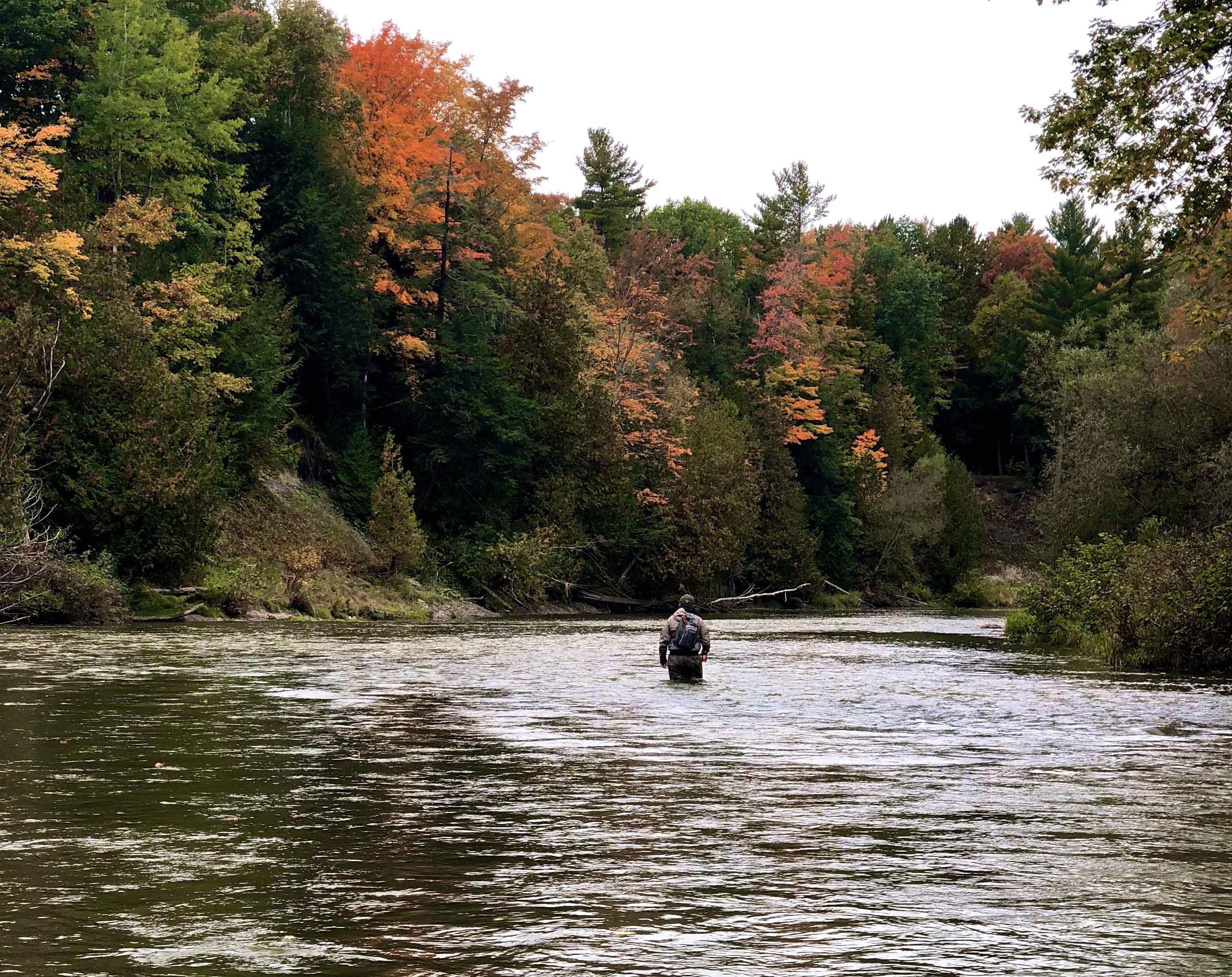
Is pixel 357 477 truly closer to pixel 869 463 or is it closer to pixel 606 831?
pixel 869 463

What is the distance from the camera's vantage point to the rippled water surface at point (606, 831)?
8047 millimetres

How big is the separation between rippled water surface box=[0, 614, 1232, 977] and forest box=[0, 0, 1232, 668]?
11.5 m

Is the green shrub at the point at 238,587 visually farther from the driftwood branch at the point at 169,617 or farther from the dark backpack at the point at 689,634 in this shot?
the dark backpack at the point at 689,634

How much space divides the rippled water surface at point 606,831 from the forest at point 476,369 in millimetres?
11475

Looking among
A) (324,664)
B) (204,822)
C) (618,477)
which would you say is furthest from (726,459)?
(204,822)

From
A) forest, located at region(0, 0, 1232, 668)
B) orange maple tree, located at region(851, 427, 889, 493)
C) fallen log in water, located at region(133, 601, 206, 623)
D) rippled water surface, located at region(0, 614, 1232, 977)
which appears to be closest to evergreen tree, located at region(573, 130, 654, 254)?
forest, located at region(0, 0, 1232, 668)

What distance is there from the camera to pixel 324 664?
30.7 meters

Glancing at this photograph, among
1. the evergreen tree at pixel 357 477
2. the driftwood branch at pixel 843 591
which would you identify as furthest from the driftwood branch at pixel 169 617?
the driftwood branch at pixel 843 591

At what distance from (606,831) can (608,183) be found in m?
113

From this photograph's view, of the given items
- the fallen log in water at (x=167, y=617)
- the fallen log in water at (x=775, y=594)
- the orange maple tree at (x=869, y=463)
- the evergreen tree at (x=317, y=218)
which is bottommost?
the fallen log in water at (x=167, y=617)

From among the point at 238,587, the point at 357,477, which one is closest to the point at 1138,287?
the point at 357,477

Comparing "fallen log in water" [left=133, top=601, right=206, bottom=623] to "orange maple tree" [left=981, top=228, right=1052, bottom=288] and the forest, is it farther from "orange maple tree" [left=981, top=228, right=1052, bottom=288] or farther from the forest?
"orange maple tree" [left=981, top=228, right=1052, bottom=288]

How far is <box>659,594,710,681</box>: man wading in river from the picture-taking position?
26750mm

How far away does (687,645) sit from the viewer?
87.8ft
